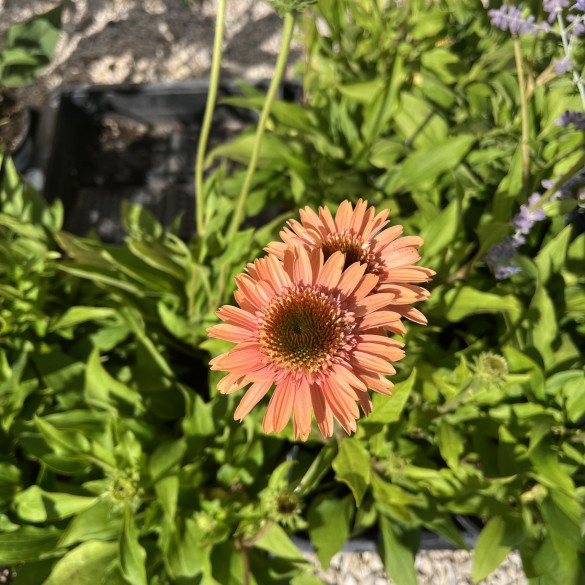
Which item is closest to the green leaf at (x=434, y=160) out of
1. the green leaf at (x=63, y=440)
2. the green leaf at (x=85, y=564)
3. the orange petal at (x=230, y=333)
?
the orange petal at (x=230, y=333)

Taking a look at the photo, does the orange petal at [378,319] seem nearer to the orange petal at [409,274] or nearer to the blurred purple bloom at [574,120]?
the orange petal at [409,274]

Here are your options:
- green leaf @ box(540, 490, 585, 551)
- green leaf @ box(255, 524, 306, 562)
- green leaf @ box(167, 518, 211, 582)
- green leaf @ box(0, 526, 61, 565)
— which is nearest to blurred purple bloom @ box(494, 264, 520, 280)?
green leaf @ box(540, 490, 585, 551)

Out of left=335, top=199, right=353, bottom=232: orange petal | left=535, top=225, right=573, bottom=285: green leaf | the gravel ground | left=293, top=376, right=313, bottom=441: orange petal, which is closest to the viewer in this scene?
left=293, top=376, right=313, bottom=441: orange petal

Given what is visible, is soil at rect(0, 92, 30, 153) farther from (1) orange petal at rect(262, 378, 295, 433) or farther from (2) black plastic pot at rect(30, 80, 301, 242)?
(1) orange petal at rect(262, 378, 295, 433)

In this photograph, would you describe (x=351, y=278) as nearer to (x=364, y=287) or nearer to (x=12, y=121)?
(x=364, y=287)

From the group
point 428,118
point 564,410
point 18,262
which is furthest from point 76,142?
point 564,410

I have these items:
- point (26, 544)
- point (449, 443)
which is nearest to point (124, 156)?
point (26, 544)
